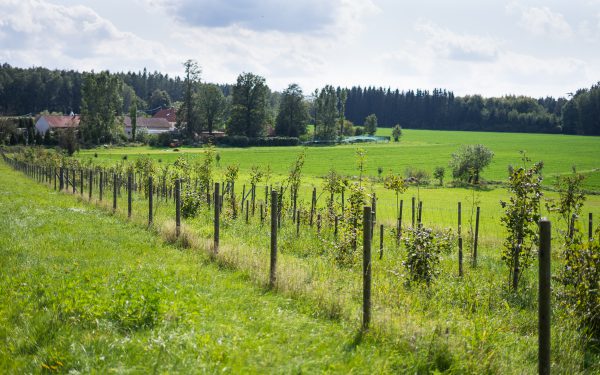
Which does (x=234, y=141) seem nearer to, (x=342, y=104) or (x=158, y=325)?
(x=342, y=104)

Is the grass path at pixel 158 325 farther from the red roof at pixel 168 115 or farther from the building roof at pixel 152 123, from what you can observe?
the red roof at pixel 168 115

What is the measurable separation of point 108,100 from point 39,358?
326 ft

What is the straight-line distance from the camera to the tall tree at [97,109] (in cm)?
9594

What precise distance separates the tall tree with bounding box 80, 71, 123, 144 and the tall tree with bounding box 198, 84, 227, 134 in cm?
1934

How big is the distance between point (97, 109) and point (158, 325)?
319 feet

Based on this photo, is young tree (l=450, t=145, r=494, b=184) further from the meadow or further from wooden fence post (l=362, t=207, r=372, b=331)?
wooden fence post (l=362, t=207, r=372, b=331)

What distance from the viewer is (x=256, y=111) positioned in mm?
110250

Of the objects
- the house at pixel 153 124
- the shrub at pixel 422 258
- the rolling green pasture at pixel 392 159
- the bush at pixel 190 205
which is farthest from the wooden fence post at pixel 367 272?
the house at pixel 153 124

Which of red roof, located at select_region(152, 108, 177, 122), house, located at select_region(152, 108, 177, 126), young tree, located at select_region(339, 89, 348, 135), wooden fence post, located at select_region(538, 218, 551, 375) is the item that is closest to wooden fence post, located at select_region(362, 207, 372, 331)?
wooden fence post, located at select_region(538, 218, 551, 375)

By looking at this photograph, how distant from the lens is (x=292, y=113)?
12019cm

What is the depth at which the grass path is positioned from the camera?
6.25 meters

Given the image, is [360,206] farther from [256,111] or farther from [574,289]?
[256,111]

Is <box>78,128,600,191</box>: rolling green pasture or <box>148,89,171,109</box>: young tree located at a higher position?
<box>148,89,171,109</box>: young tree

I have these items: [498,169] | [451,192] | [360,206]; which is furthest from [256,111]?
[360,206]
